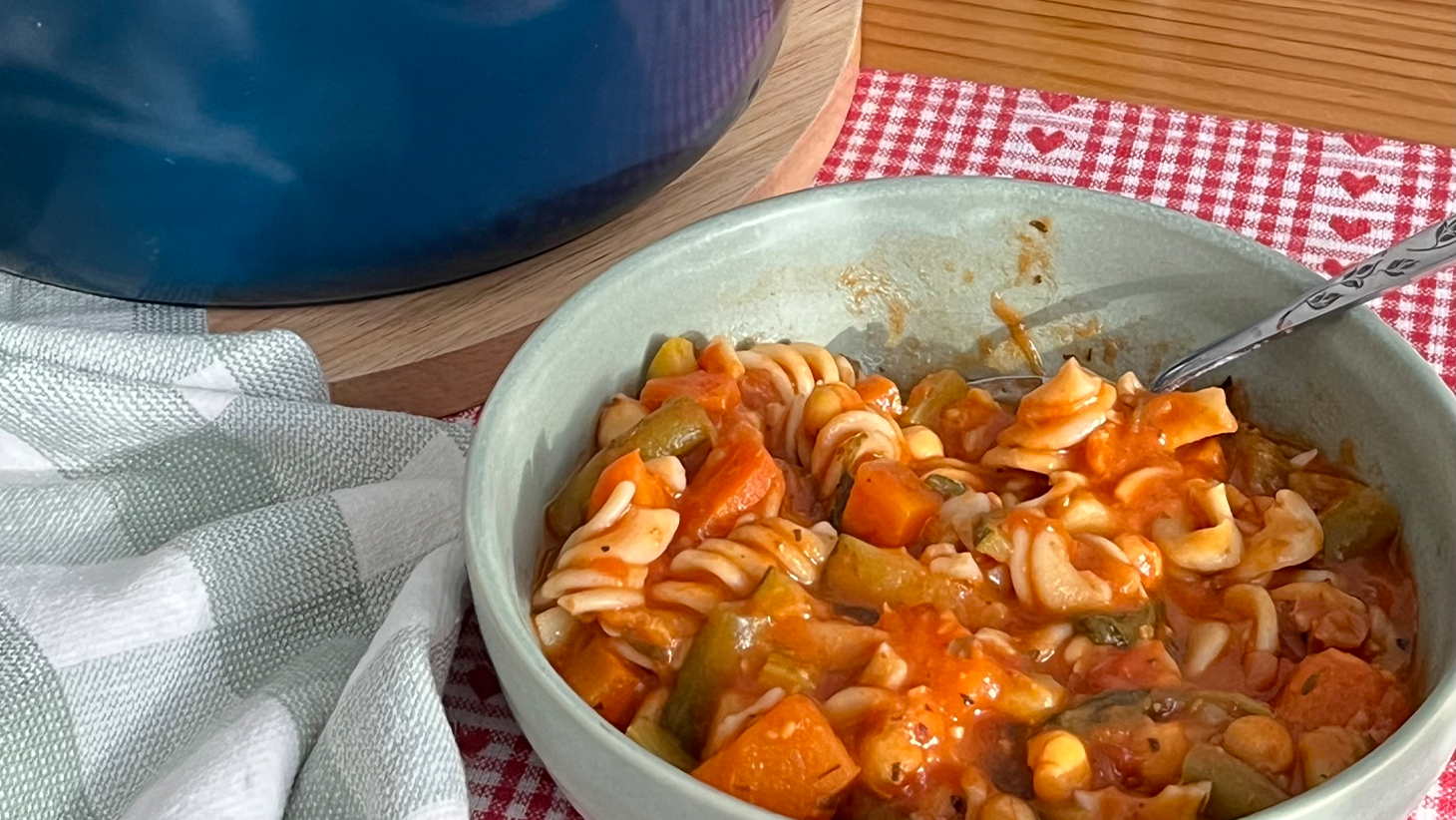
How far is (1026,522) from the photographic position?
902 millimetres

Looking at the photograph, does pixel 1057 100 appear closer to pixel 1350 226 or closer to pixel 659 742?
pixel 1350 226

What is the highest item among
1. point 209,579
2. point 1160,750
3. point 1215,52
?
point 1215,52

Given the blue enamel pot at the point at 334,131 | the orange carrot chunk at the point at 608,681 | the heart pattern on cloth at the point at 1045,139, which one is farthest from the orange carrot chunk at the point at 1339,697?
the heart pattern on cloth at the point at 1045,139

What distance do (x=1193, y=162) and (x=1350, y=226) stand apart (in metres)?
0.15

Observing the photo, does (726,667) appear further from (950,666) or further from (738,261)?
(738,261)

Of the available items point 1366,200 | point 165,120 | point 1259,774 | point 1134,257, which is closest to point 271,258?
point 165,120

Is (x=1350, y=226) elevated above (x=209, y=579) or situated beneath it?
elevated above

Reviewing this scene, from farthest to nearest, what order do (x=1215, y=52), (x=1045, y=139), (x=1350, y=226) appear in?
(x=1215, y=52) → (x=1045, y=139) → (x=1350, y=226)

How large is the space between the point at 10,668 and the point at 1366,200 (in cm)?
113

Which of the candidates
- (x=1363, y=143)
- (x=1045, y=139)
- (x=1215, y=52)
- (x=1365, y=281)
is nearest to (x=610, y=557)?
(x=1365, y=281)

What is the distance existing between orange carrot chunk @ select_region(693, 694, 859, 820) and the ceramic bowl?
0.06 metres

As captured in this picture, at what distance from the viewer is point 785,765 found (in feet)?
2.55

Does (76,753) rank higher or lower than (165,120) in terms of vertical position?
lower

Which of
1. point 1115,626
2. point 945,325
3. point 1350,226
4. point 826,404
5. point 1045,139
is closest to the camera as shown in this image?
point 1115,626
